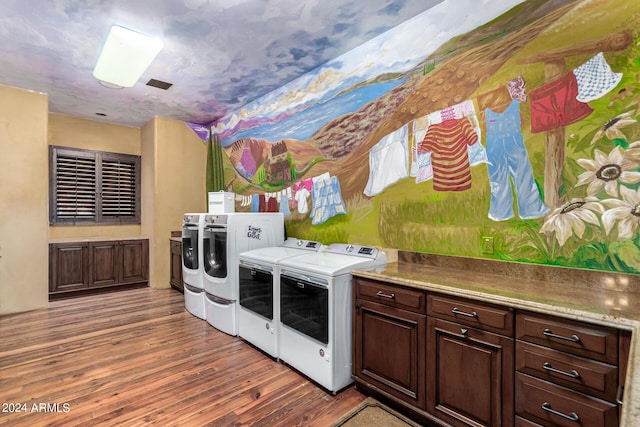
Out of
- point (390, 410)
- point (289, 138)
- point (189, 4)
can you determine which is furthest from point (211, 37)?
point (390, 410)

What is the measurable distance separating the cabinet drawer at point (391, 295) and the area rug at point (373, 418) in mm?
708

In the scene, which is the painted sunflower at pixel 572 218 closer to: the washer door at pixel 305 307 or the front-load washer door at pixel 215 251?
the washer door at pixel 305 307

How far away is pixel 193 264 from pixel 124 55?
237 centimetres

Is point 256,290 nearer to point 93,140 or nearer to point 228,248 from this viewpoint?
point 228,248

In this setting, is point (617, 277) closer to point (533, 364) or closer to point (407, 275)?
point (533, 364)

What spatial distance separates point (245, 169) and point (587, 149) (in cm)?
377

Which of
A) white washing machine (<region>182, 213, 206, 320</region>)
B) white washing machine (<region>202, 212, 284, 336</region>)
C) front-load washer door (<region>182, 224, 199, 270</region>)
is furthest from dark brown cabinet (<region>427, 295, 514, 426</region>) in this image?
front-load washer door (<region>182, 224, 199, 270</region>)

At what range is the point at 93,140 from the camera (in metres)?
5.22

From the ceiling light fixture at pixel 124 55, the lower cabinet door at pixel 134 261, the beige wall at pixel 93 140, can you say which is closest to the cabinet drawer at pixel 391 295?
the ceiling light fixture at pixel 124 55

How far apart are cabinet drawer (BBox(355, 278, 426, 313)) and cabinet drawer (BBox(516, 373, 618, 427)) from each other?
580 mm

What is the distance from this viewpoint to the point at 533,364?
4.80 feet

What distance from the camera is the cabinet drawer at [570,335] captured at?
1260mm

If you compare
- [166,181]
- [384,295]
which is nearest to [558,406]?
[384,295]

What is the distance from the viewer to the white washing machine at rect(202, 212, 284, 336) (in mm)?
3344
